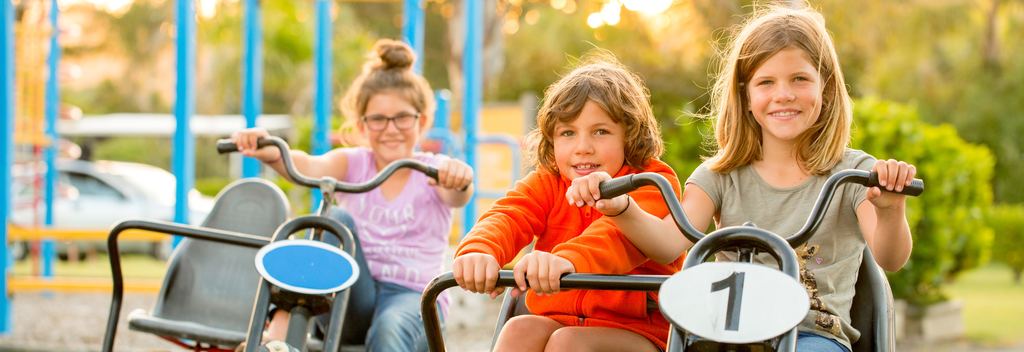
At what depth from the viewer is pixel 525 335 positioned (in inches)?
68.4

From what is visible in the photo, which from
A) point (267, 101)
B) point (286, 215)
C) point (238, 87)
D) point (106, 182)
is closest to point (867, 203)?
point (286, 215)

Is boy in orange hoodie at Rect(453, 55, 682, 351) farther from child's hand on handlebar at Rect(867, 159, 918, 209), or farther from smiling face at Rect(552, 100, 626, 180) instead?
child's hand on handlebar at Rect(867, 159, 918, 209)

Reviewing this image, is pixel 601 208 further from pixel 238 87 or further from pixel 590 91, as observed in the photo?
pixel 238 87

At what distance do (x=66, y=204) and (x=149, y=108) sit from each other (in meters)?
16.9

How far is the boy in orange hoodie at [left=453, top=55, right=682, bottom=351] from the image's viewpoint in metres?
1.72

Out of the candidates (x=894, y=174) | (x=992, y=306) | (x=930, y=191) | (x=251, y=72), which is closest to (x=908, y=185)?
(x=894, y=174)

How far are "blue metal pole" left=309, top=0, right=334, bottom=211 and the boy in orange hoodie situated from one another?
3486mm

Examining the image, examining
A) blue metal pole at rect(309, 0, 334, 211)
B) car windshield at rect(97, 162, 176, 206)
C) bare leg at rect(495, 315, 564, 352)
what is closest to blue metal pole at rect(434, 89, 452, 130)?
blue metal pole at rect(309, 0, 334, 211)

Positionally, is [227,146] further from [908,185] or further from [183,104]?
[183,104]

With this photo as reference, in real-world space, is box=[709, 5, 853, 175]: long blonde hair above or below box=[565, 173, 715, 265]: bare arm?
above

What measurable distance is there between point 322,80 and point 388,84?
9.06 feet

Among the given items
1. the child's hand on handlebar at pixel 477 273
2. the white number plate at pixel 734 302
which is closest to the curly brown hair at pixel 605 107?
the child's hand on handlebar at pixel 477 273

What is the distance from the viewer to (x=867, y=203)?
1.87 meters

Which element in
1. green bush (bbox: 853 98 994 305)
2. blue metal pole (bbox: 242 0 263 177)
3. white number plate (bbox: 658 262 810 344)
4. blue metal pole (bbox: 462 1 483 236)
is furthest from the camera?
blue metal pole (bbox: 462 1 483 236)
